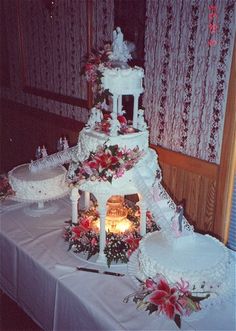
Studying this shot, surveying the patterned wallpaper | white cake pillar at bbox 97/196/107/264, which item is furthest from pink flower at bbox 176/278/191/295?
the patterned wallpaper

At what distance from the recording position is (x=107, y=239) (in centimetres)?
415

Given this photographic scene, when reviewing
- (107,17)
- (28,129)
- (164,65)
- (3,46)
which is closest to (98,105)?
(164,65)

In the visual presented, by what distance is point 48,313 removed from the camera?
392cm

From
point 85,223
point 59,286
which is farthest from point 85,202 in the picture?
point 59,286

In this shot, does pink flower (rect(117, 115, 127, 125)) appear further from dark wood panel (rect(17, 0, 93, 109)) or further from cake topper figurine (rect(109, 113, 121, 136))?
dark wood panel (rect(17, 0, 93, 109))

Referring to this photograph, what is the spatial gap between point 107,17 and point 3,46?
3396 mm

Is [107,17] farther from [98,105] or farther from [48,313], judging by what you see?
[48,313]

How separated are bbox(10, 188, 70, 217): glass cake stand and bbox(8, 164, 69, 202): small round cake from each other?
1 centimetres

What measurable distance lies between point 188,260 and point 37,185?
220cm

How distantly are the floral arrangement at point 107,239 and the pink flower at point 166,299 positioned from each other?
921 millimetres

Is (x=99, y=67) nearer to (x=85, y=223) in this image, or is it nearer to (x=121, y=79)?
(x=121, y=79)

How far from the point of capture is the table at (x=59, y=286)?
3170mm

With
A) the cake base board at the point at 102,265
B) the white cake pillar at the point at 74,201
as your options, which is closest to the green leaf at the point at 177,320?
the cake base board at the point at 102,265

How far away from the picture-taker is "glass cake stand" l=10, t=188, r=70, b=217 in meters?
4.78
